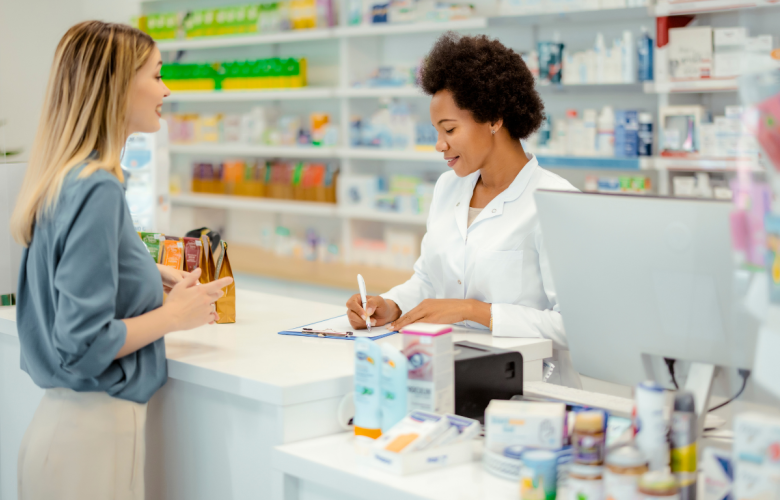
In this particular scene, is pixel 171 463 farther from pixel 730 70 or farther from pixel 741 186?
pixel 730 70

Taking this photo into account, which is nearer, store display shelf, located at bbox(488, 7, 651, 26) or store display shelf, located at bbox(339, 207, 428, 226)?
store display shelf, located at bbox(488, 7, 651, 26)

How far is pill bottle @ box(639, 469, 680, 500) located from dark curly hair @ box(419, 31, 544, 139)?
1326mm

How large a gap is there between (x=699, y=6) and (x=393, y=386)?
3085 millimetres

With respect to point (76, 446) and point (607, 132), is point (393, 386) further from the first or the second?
point (607, 132)

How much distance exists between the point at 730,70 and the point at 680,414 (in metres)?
3.04

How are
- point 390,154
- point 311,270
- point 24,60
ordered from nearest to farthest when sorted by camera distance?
point 24,60, point 390,154, point 311,270

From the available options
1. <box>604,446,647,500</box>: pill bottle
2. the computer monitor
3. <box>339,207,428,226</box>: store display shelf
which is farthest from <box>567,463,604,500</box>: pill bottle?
<box>339,207,428,226</box>: store display shelf

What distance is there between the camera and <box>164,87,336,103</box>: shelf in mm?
5543

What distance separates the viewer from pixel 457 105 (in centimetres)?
223

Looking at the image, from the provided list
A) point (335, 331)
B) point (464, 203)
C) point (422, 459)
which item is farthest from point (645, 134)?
point (422, 459)

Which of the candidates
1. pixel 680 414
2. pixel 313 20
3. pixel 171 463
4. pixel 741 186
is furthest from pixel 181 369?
pixel 313 20

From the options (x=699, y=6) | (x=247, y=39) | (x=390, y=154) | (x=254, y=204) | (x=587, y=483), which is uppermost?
(x=247, y=39)

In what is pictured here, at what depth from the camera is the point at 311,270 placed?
Answer: 18.7 ft

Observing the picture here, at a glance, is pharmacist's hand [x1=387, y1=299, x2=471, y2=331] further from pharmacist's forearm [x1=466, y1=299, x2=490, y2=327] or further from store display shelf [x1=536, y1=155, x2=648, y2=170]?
store display shelf [x1=536, y1=155, x2=648, y2=170]
